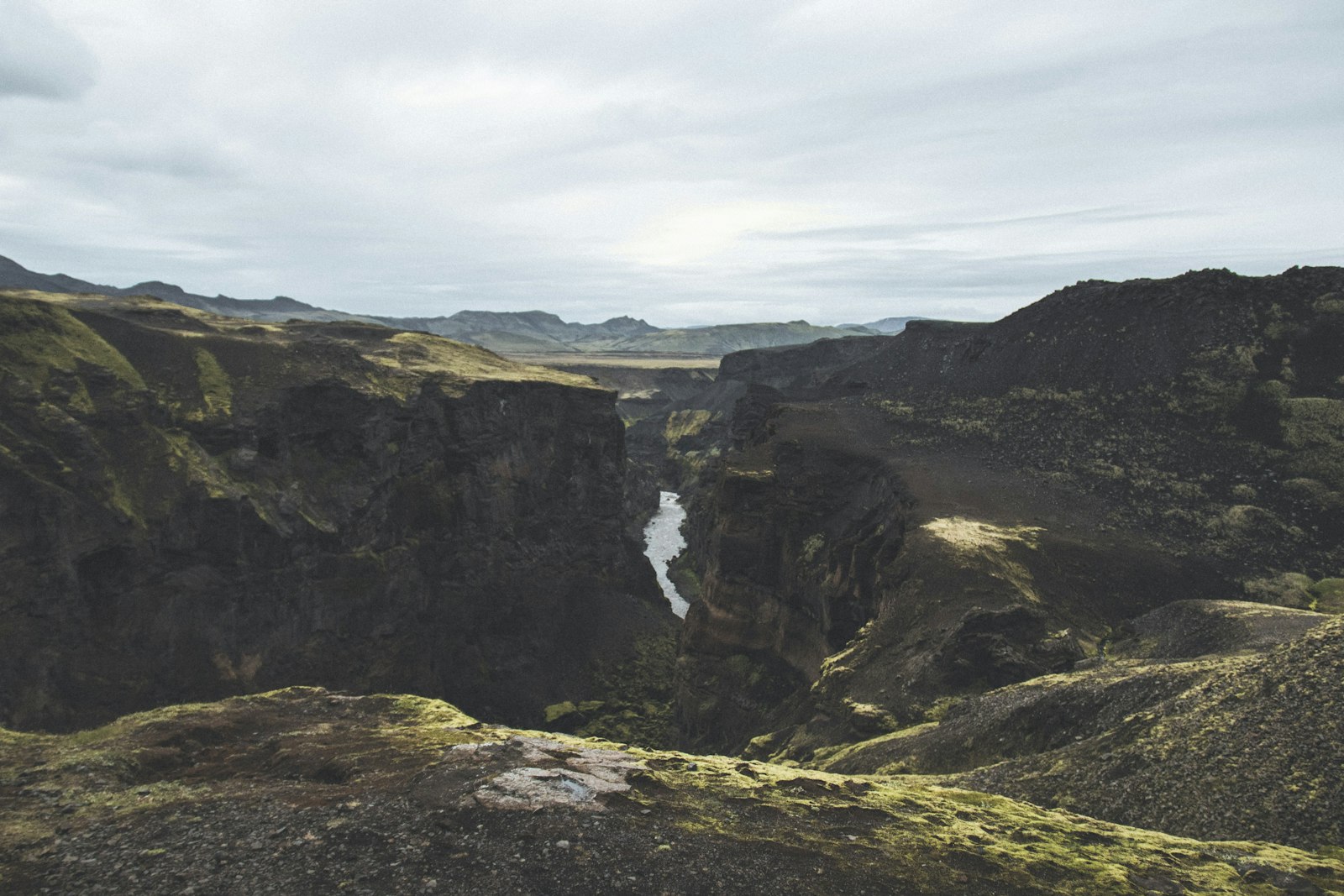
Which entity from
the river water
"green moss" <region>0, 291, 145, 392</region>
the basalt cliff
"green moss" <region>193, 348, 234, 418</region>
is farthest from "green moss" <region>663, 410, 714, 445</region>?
"green moss" <region>0, 291, 145, 392</region>

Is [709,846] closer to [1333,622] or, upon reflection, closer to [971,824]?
[971,824]

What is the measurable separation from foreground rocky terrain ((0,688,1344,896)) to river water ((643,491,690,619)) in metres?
72.9

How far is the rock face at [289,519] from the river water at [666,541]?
14979 millimetres

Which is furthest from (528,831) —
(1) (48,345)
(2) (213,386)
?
(1) (48,345)

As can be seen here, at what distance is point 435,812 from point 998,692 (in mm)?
23828

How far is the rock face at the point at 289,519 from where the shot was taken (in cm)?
Result: 5050

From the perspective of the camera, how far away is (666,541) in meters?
132

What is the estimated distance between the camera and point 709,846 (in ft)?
65.0

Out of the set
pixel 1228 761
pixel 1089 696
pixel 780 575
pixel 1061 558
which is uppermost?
pixel 1061 558

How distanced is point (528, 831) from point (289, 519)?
157 feet

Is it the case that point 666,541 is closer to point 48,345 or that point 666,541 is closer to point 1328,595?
point 48,345

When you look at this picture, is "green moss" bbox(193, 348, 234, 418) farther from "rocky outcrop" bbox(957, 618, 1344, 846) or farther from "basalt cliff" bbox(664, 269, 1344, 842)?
"rocky outcrop" bbox(957, 618, 1344, 846)

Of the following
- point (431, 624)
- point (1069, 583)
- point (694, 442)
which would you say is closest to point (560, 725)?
point (431, 624)

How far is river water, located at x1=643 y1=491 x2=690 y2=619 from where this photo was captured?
106 meters
